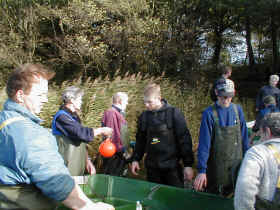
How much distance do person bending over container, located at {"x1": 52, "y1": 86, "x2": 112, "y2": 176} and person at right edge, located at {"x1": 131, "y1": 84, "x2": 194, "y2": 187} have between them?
0.60m

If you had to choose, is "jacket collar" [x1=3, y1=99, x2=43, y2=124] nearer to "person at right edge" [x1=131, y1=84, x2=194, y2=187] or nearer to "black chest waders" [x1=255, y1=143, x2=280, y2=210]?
"black chest waders" [x1=255, y1=143, x2=280, y2=210]

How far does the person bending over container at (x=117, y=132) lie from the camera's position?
451cm

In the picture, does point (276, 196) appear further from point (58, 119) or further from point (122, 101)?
point (122, 101)

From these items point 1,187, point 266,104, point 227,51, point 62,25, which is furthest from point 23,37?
point 227,51

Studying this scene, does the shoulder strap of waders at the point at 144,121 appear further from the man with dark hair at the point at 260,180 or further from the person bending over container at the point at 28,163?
the person bending over container at the point at 28,163

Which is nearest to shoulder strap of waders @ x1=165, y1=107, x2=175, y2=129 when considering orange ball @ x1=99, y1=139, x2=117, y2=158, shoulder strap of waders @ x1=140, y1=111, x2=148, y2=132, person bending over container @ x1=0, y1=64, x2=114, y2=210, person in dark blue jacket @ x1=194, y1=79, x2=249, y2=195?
shoulder strap of waders @ x1=140, y1=111, x2=148, y2=132

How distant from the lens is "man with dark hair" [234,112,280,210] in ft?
6.11

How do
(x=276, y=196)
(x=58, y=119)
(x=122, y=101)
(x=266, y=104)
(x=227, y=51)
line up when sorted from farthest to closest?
(x=227, y=51)
(x=266, y=104)
(x=122, y=101)
(x=58, y=119)
(x=276, y=196)

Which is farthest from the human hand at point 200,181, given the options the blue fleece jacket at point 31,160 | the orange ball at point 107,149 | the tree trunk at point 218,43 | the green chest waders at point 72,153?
the tree trunk at point 218,43

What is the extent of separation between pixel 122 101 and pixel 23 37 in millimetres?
10362

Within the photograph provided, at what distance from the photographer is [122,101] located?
15.2 ft

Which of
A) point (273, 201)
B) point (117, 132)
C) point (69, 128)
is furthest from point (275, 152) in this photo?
point (117, 132)

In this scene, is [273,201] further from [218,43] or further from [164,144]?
[218,43]

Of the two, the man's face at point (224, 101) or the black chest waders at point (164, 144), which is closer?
the man's face at point (224, 101)
